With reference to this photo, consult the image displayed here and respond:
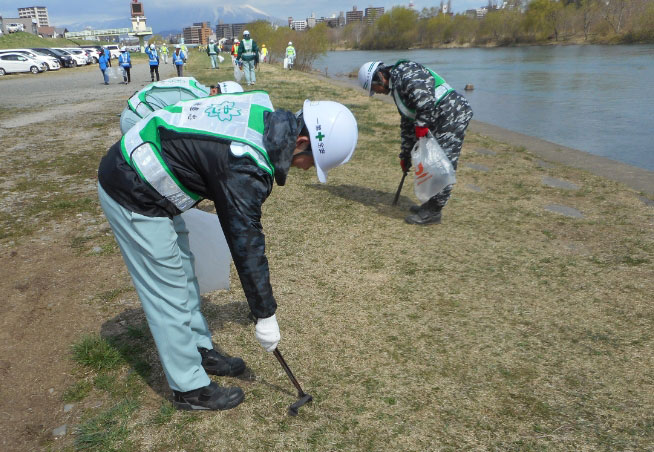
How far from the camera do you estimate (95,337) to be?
3.08 metres

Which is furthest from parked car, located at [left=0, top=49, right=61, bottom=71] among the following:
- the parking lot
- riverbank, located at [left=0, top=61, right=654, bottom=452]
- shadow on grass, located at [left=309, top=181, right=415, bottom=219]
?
shadow on grass, located at [left=309, top=181, right=415, bottom=219]

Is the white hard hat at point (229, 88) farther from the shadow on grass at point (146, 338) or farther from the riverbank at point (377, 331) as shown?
the shadow on grass at point (146, 338)

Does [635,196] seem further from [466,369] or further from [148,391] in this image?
[148,391]

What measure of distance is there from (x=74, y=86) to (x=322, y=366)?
20583mm

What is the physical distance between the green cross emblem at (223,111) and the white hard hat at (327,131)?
30 cm

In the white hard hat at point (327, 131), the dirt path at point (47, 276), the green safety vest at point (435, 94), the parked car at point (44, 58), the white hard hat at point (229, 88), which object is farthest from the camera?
the parked car at point (44, 58)

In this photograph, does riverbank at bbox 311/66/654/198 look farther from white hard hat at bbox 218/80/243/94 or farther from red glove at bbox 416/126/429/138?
white hard hat at bbox 218/80/243/94

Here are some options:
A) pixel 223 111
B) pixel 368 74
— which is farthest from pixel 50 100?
pixel 223 111

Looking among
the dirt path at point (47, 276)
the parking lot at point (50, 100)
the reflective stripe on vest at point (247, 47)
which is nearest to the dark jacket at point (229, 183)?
the dirt path at point (47, 276)

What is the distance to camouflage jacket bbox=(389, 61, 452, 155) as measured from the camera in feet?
14.6

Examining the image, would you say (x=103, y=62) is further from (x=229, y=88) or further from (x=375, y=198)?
(x=229, y=88)

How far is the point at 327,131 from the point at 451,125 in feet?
9.81

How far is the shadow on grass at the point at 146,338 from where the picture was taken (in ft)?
9.20

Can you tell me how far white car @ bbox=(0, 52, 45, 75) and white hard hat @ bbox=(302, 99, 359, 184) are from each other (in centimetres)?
3160
